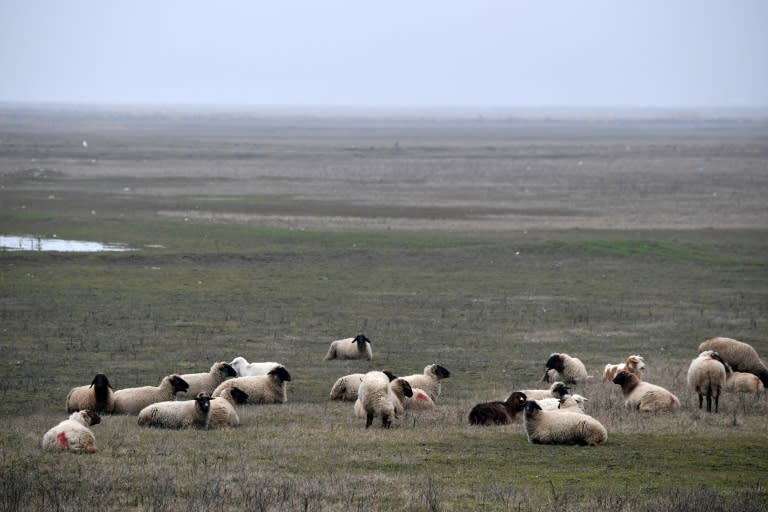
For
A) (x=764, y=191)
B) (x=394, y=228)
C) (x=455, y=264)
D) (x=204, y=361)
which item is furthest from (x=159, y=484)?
(x=764, y=191)

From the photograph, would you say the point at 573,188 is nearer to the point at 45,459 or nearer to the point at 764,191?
the point at 764,191

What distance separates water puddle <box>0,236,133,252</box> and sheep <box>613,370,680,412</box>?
23.0 m

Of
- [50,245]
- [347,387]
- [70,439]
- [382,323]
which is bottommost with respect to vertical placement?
[382,323]

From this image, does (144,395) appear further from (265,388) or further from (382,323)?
(382,323)

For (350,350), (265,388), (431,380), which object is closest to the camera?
(265,388)

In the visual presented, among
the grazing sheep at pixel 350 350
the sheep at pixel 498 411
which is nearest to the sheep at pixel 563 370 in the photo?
the sheep at pixel 498 411

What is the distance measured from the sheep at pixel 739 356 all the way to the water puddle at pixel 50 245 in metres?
22.5

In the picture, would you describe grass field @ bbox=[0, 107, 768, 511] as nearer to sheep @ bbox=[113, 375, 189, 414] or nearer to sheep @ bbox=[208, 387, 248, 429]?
sheep @ bbox=[208, 387, 248, 429]

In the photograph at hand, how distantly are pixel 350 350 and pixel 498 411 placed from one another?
218 inches

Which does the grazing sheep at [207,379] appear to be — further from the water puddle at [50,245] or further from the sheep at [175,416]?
the water puddle at [50,245]

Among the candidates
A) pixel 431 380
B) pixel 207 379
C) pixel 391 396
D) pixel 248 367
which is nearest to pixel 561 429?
pixel 391 396

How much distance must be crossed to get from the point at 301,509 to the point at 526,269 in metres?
23.3

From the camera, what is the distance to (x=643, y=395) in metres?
16.3

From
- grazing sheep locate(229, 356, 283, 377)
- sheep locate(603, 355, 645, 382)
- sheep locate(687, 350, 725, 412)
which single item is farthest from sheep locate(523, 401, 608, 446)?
grazing sheep locate(229, 356, 283, 377)
